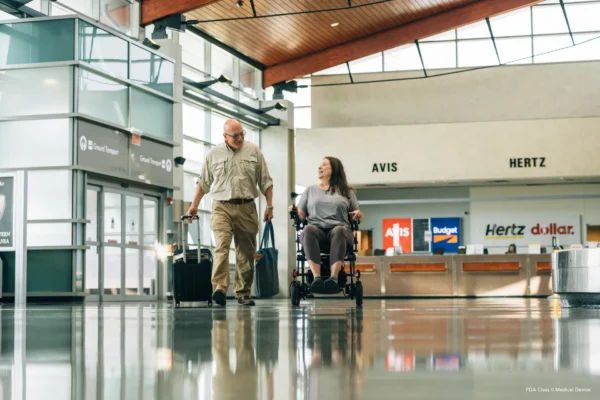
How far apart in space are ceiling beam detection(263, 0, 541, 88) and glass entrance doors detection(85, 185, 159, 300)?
309 inches

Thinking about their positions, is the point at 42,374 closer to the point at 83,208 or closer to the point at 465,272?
the point at 83,208

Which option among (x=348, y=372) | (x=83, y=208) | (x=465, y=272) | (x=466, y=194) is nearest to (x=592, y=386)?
(x=348, y=372)

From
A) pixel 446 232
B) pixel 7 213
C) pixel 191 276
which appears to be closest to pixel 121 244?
pixel 7 213

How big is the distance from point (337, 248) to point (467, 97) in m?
18.3

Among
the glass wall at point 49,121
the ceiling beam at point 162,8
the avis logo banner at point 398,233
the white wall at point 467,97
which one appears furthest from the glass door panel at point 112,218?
the avis logo banner at point 398,233

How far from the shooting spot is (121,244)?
15531 mm

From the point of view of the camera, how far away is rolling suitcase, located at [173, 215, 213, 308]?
26.9 ft

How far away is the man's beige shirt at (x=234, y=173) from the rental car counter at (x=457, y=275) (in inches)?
538

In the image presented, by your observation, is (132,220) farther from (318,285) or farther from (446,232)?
(446,232)

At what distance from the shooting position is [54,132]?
1380cm

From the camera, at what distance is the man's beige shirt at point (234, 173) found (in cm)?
747

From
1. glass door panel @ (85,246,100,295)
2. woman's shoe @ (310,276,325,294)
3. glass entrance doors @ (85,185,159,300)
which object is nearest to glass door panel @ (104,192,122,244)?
glass entrance doors @ (85,185,159,300)

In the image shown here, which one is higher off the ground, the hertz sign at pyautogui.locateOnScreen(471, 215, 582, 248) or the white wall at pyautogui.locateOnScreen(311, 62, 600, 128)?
the white wall at pyautogui.locateOnScreen(311, 62, 600, 128)

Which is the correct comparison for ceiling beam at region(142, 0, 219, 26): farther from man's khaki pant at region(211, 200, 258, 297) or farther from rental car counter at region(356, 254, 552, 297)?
man's khaki pant at region(211, 200, 258, 297)
